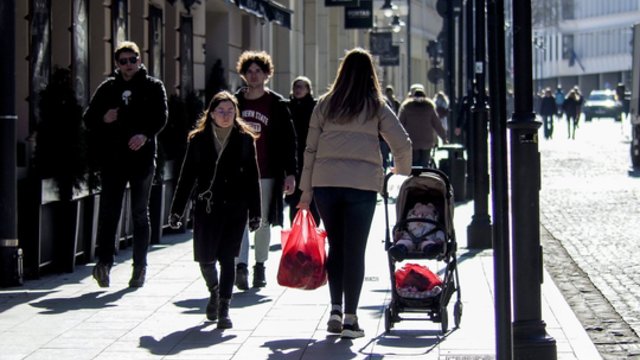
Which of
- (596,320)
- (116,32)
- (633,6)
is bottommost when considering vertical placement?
(596,320)

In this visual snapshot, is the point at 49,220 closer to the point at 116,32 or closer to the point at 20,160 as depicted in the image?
the point at 20,160

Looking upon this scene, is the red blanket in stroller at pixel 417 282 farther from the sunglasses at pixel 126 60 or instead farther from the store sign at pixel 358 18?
the store sign at pixel 358 18

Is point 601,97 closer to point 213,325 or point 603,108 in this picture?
point 603,108

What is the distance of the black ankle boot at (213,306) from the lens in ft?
32.4

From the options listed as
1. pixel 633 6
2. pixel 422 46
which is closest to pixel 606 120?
pixel 422 46

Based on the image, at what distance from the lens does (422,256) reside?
9367 mm

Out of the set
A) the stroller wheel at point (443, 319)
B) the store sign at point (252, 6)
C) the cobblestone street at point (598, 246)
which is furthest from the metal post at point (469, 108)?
the stroller wheel at point (443, 319)

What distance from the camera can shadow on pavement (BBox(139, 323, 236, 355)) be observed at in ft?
28.8

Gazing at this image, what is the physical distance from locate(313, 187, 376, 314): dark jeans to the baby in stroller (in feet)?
0.78

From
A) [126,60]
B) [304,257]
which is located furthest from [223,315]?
[126,60]

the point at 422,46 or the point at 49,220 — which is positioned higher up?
the point at 422,46

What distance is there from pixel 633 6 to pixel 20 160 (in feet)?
350

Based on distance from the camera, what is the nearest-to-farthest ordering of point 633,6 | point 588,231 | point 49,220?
point 49,220 < point 588,231 < point 633,6

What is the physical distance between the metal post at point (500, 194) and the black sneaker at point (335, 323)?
309cm
